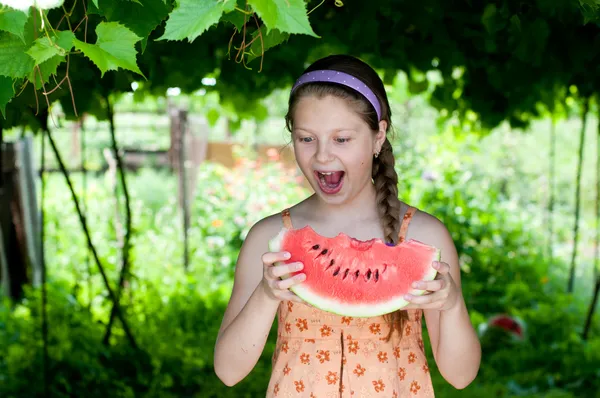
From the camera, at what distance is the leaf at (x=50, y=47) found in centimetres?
155

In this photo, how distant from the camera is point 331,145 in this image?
6.98ft

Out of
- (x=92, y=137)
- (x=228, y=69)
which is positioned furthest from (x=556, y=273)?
(x=92, y=137)

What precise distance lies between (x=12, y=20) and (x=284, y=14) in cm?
52

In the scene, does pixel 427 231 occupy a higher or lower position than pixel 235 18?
lower

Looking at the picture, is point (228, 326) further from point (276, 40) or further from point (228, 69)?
point (228, 69)

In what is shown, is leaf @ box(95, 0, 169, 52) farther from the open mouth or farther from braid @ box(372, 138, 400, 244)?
braid @ box(372, 138, 400, 244)

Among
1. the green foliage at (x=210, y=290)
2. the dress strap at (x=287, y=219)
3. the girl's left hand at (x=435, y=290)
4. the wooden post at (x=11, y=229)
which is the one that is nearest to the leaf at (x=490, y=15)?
the dress strap at (x=287, y=219)

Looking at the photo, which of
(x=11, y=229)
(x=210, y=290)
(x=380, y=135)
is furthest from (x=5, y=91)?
(x=210, y=290)

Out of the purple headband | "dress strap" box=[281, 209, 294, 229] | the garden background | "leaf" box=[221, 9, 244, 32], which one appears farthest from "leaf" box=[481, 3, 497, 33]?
"leaf" box=[221, 9, 244, 32]

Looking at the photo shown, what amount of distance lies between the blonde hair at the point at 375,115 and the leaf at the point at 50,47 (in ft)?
2.52

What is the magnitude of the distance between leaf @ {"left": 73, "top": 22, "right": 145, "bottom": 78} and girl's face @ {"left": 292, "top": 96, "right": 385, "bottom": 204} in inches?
25.8

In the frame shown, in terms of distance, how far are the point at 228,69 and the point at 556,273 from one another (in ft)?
16.5

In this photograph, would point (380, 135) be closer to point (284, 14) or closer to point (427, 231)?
point (427, 231)

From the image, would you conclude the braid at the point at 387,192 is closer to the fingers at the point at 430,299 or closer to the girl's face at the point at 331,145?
the girl's face at the point at 331,145
